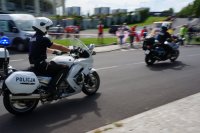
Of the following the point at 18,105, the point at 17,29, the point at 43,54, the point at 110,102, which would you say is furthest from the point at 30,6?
the point at 18,105

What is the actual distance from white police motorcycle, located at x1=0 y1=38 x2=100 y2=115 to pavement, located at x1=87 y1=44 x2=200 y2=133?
1.70 metres

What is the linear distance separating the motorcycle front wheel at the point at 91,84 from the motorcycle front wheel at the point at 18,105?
1.57 metres

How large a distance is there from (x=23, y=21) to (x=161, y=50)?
10.2 meters

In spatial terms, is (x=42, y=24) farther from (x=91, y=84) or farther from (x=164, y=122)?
(x=164, y=122)

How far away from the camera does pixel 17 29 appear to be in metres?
20.4

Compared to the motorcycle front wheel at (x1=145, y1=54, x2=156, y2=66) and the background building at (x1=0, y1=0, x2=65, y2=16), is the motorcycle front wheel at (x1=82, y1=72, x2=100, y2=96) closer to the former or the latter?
the motorcycle front wheel at (x1=145, y1=54, x2=156, y2=66)

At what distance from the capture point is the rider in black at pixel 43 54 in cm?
672

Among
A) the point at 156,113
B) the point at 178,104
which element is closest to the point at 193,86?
the point at 178,104

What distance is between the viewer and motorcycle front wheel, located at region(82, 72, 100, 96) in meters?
7.94

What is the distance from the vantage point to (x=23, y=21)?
832 inches

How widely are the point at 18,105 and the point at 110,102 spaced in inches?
79.3

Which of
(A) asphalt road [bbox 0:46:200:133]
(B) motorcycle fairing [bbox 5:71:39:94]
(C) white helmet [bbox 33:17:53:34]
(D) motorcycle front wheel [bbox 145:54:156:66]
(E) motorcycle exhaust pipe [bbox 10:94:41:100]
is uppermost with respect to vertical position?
(C) white helmet [bbox 33:17:53:34]

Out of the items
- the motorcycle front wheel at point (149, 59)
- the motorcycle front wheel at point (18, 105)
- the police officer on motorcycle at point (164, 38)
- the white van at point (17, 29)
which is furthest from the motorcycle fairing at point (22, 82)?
the white van at point (17, 29)

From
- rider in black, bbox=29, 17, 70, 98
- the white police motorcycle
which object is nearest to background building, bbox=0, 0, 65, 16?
the white police motorcycle
